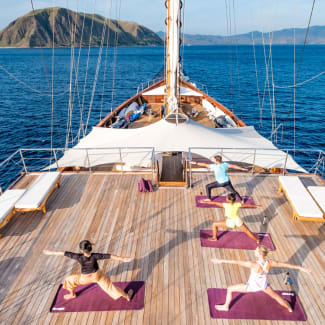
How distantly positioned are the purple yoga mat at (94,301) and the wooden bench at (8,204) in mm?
3011

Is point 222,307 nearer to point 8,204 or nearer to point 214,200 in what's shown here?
point 214,200

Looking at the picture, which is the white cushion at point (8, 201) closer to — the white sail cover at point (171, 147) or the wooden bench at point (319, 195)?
the white sail cover at point (171, 147)

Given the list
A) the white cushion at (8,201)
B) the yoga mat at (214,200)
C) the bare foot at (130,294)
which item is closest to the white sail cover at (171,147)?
the yoga mat at (214,200)

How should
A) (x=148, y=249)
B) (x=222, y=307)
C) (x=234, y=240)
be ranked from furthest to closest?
(x=234, y=240), (x=148, y=249), (x=222, y=307)

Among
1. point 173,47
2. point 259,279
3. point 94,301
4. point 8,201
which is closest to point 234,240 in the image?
point 259,279

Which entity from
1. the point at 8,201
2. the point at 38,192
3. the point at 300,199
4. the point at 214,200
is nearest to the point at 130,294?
the point at 214,200

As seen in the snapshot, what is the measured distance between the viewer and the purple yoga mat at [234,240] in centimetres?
669

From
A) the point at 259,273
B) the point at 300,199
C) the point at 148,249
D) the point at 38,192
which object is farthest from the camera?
the point at 38,192

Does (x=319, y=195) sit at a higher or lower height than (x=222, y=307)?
higher

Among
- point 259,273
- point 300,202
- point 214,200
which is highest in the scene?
point 259,273

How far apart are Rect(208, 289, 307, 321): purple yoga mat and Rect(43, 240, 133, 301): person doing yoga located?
1.92 metres

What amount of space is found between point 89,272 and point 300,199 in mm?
6506

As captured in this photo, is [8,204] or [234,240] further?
[8,204]

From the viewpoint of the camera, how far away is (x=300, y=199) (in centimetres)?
766
